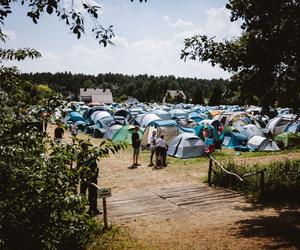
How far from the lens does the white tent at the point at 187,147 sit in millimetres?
18625

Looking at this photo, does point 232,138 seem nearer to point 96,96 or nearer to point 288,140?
point 288,140

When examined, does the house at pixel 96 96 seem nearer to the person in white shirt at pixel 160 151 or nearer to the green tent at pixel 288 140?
the green tent at pixel 288 140

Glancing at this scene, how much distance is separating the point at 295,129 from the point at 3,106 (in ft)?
77.7

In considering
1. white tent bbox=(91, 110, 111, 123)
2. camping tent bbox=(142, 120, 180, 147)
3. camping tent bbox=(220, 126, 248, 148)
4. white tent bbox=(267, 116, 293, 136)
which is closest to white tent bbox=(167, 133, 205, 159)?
camping tent bbox=(142, 120, 180, 147)

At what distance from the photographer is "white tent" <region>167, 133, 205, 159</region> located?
18625 mm

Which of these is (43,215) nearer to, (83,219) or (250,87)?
(83,219)

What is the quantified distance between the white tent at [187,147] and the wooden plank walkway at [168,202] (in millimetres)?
6170

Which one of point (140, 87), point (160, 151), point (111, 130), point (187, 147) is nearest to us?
point (160, 151)

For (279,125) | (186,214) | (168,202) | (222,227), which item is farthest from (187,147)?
(279,125)

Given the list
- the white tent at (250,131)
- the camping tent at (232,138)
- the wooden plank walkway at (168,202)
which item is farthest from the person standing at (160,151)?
the white tent at (250,131)

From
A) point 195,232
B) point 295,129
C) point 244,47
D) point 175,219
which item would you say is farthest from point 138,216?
point 295,129

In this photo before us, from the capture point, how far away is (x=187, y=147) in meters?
18.7

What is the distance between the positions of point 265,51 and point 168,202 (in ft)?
17.8

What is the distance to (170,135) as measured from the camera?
21188 millimetres
